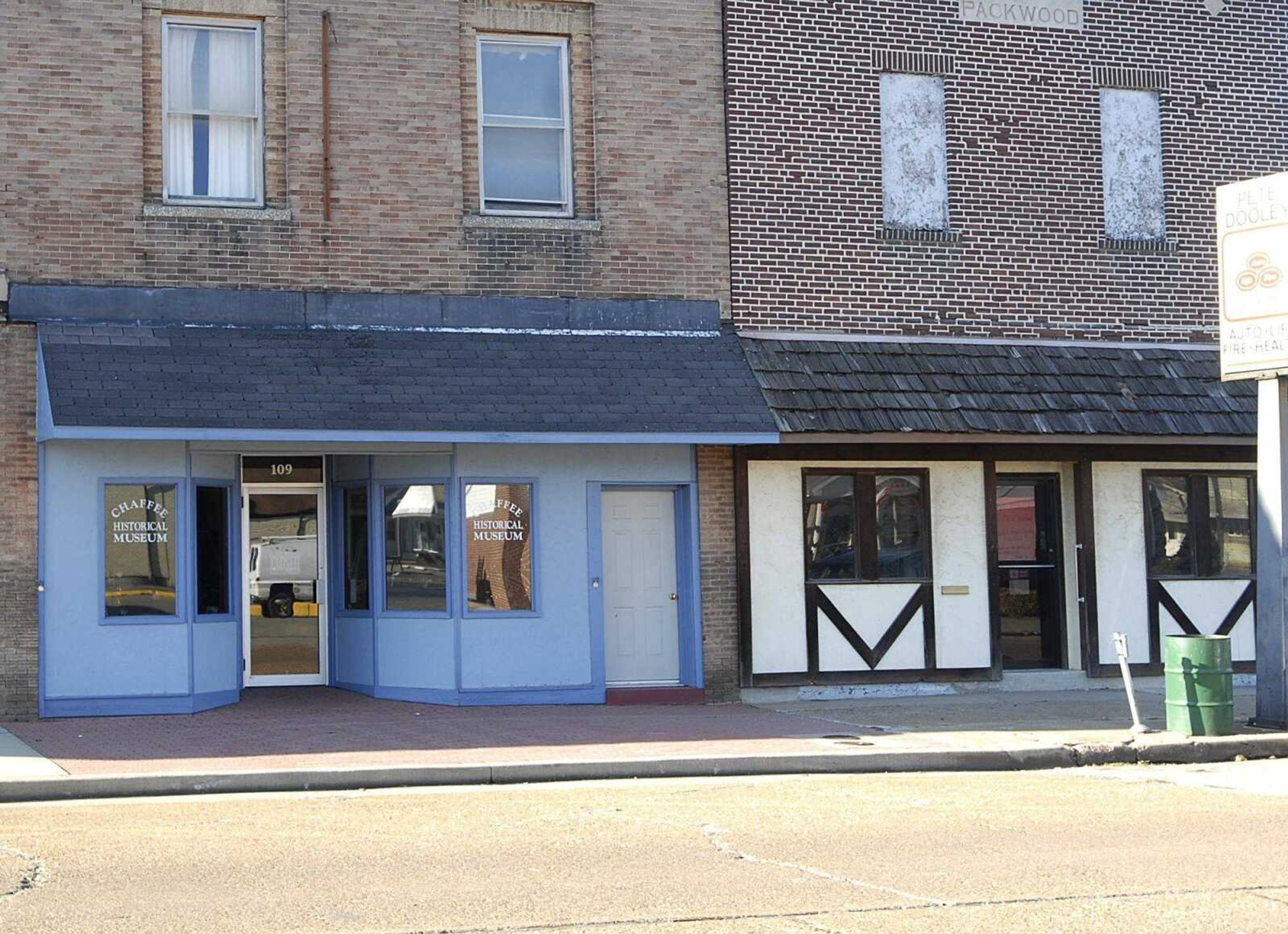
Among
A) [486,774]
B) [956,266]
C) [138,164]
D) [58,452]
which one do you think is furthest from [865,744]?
[138,164]

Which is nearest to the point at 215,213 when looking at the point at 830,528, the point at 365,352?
the point at 365,352

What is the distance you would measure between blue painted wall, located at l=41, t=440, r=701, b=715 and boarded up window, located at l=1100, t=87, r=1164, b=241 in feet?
19.2

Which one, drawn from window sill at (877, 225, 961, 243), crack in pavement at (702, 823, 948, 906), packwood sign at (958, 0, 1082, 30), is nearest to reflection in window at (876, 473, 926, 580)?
window sill at (877, 225, 961, 243)

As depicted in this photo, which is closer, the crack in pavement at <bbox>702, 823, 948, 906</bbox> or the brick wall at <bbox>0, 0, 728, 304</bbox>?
the crack in pavement at <bbox>702, 823, 948, 906</bbox>

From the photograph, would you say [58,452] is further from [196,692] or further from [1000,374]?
[1000,374]

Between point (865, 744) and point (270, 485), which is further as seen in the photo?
point (270, 485)

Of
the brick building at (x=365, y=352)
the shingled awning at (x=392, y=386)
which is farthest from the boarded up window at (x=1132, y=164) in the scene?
the shingled awning at (x=392, y=386)

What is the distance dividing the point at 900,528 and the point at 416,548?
502 cm

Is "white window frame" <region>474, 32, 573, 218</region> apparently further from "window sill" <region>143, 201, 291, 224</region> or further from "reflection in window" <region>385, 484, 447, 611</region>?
"reflection in window" <region>385, 484, 447, 611</region>

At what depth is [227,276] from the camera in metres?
15.6

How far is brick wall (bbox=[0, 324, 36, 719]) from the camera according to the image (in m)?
14.6

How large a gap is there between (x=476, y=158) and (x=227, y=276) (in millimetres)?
2743

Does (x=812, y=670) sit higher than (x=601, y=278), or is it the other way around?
(x=601, y=278)

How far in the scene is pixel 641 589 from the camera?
16.7 m
